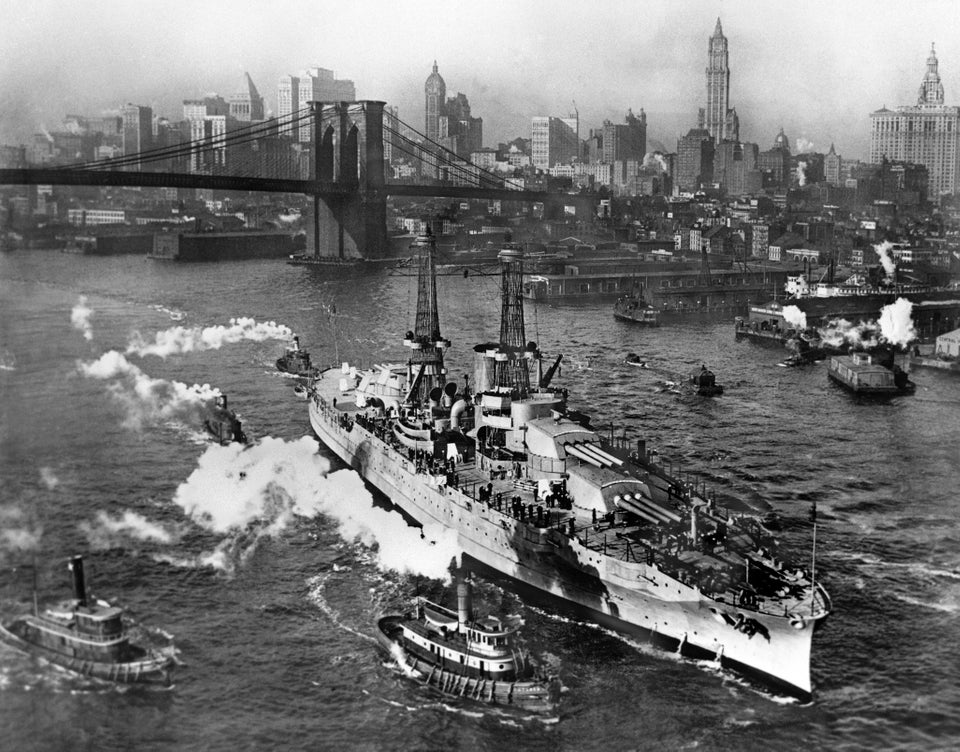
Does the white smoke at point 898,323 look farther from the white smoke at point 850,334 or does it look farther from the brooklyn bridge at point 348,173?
the brooklyn bridge at point 348,173

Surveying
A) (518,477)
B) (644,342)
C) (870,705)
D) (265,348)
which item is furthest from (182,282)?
(870,705)

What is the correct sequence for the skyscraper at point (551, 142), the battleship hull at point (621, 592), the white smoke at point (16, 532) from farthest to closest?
1. the skyscraper at point (551, 142)
2. the battleship hull at point (621, 592)
3. the white smoke at point (16, 532)

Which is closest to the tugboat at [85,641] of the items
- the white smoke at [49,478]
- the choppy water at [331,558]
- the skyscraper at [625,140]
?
the choppy water at [331,558]

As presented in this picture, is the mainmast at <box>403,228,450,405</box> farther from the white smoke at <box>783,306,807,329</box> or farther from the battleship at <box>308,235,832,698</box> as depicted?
the white smoke at <box>783,306,807,329</box>

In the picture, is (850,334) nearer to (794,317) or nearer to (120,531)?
(794,317)

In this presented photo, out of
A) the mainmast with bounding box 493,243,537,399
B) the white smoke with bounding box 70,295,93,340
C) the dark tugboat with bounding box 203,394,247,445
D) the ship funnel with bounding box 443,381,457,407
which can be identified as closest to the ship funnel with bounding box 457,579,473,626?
the mainmast with bounding box 493,243,537,399

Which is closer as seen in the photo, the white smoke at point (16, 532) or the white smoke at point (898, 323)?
the white smoke at point (16, 532)

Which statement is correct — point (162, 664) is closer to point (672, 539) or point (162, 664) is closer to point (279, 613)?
point (279, 613)
